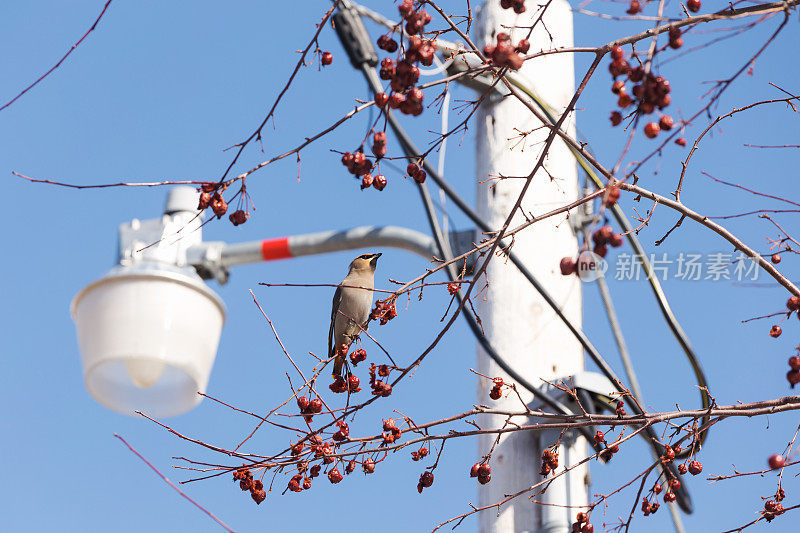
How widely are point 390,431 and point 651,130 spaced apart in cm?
93

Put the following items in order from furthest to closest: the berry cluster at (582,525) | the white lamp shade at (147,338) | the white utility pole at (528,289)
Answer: the white lamp shade at (147,338) → the white utility pole at (528,289) → the berry cluster at (582,525)

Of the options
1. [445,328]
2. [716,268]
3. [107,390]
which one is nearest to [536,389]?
[716,268]

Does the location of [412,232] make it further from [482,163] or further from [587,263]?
[587,263]

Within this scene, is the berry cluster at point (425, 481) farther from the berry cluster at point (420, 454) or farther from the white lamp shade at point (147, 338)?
the white lamp shade at point (147, 338)

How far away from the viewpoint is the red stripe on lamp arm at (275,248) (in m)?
4.35

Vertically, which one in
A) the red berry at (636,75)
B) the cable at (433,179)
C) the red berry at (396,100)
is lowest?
the red berry at (636,75)

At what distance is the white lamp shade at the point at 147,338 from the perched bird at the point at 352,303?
57cm

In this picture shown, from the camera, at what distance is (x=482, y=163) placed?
3934 millimetres

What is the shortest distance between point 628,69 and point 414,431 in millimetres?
991

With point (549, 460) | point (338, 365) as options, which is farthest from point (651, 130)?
point (338, 365)

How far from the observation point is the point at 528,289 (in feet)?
12.0

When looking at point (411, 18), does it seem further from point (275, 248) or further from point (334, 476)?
point (275, 248)

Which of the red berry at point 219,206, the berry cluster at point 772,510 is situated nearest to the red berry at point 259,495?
the red berry at point 219,206

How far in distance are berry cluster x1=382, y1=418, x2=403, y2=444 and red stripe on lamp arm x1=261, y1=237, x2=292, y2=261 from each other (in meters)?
1.90
